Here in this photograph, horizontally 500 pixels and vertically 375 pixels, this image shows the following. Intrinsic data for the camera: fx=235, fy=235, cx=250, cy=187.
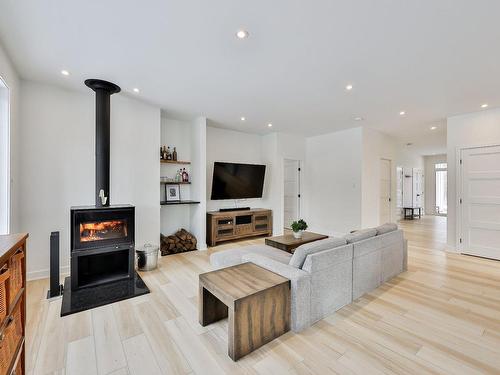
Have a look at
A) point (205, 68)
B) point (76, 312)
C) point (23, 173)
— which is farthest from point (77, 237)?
point (205, 68)

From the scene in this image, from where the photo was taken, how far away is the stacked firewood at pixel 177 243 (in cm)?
445

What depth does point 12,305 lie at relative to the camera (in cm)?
123

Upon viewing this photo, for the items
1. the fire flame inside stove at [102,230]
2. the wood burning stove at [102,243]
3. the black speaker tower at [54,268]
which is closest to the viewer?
the black speaker tower at [54,268]

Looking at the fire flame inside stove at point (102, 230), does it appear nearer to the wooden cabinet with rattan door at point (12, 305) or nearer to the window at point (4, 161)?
the window at point (4, 161)

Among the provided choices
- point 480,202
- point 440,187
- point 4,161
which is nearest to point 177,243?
point 4,161

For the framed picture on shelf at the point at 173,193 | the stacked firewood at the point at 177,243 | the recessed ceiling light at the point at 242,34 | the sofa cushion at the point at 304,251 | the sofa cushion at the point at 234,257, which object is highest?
the recessed ceiling light at the point at 242,34

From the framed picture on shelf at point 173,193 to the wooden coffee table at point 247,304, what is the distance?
2.93 m

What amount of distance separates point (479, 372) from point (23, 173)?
5.06 meters

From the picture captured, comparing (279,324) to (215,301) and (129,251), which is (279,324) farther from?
(129,251)

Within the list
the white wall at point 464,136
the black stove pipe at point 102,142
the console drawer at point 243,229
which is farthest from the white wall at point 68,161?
the white wall at point 464,136

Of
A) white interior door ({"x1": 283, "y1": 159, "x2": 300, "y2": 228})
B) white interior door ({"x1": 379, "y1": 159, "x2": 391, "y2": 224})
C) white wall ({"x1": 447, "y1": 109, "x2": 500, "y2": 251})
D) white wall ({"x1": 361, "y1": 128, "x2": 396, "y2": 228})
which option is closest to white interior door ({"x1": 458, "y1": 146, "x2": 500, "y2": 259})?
white wall ({"x1": 447, "y1": 109, "x2": 500, "y2": 251})

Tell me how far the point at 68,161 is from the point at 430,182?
12629mm

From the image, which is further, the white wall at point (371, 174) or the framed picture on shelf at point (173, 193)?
the white wall at point (371, 174)

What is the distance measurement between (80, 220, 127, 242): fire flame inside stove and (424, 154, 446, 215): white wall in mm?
11989
